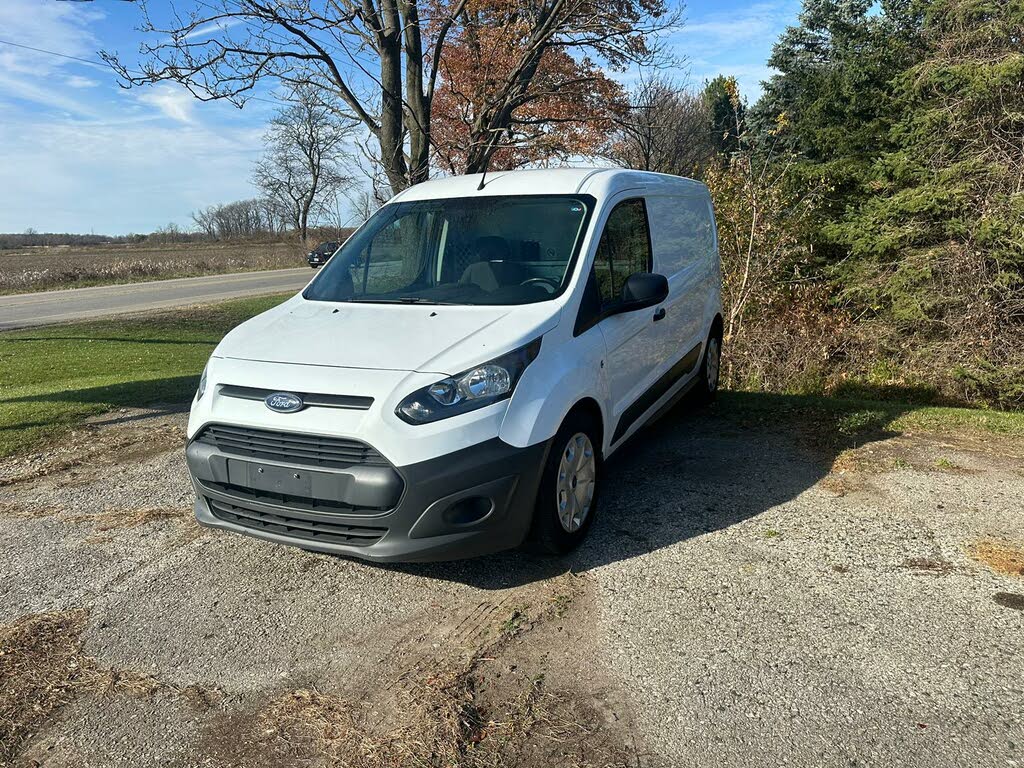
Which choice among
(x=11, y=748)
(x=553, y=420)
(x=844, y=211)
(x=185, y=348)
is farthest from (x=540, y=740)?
(x=844, y=211)

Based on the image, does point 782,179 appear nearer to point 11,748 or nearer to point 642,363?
point 642,363

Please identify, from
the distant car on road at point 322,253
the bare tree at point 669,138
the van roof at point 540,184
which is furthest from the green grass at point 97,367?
the bare tree at point 669,138

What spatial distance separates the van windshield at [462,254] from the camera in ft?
14.2

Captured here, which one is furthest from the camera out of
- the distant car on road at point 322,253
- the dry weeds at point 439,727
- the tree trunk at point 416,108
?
the tree trunk at point 416,108

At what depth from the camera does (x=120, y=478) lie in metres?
5.57

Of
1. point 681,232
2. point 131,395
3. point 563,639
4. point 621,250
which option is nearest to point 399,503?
point 563,639

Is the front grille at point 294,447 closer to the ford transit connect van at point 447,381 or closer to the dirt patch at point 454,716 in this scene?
the ford transit connect van at point 447,381

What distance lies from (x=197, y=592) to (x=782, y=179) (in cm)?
1286

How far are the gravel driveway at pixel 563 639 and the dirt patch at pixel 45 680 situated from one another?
0.01 meters

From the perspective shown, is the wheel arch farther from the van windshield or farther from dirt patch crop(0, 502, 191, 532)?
dirt patch crop(0, 502, 191, 532)

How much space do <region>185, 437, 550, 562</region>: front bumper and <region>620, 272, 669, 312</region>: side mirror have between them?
1212 mm

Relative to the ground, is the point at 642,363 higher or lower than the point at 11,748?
higher

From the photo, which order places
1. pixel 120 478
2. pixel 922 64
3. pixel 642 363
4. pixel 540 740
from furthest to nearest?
pixel 922 64 < pixel 120 478 < pixel 642 363 < pixel 540 740

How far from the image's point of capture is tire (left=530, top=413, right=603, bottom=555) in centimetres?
372
